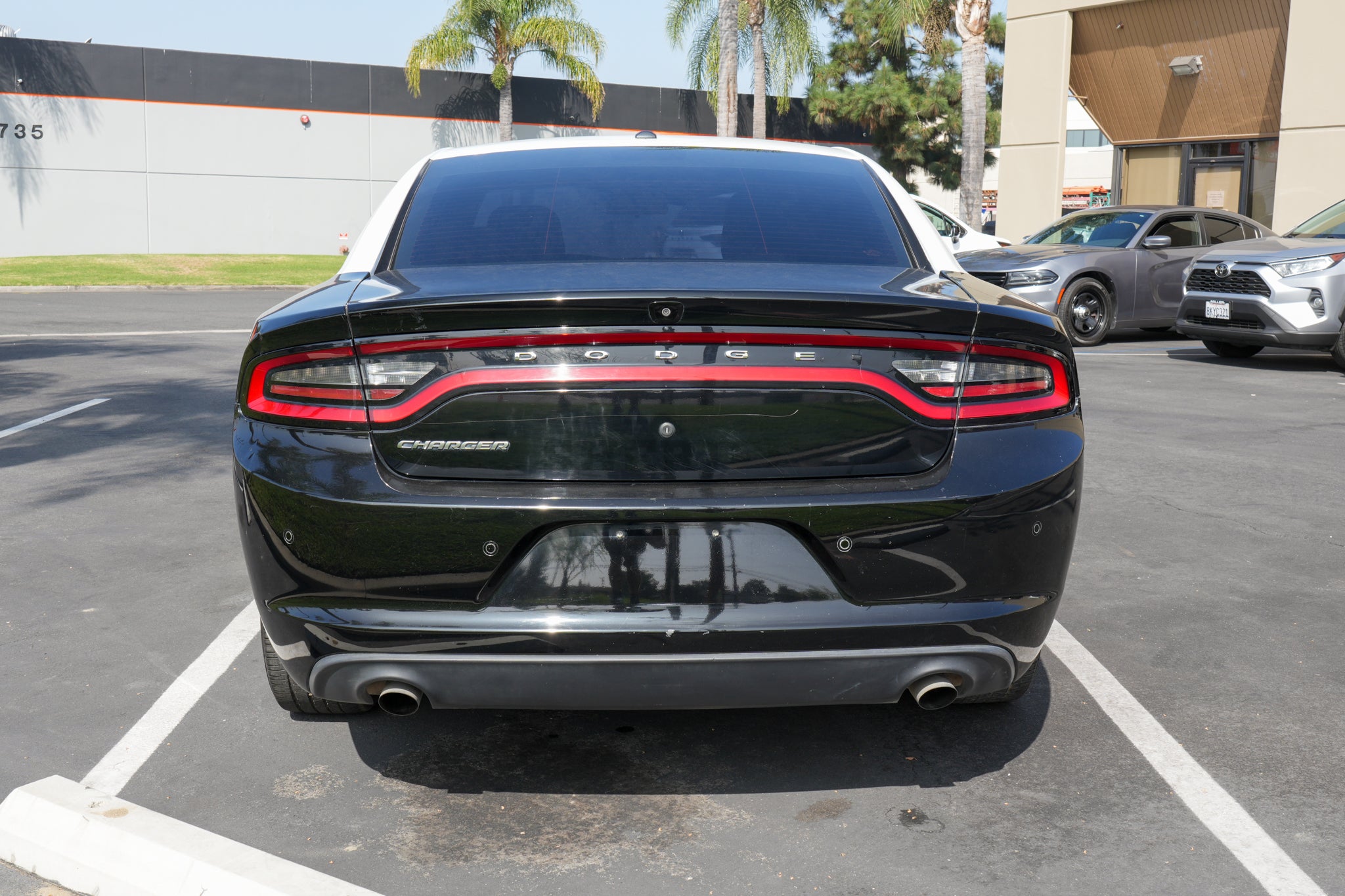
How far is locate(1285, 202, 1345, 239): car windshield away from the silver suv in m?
0.01

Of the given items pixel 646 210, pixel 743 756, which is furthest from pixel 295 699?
pixel 646 210

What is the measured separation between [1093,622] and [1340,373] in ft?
29.8

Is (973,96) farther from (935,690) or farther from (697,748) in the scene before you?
(935,690)

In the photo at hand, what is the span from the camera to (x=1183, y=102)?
73.2 feet

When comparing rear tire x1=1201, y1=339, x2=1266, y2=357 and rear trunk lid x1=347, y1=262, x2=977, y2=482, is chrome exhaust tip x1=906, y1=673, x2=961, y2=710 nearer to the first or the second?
rear trunk lid x1=347, y1=262, x2=977, y2=482

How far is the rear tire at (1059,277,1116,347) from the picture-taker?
14414 mm

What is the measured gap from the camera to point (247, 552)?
9.54ft

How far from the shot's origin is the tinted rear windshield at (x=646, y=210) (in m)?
3.32

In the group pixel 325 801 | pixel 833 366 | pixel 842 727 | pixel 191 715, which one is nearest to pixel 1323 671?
pixel 842 727

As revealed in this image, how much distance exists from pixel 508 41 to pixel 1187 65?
17181 mm

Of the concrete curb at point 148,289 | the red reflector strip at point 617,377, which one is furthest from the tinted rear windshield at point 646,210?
the concrete curb at point 148,289

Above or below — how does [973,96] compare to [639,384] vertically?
above

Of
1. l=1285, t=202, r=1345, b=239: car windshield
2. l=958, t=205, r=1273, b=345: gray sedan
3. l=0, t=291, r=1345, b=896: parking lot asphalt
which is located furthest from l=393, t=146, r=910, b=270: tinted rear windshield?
l=958, t=205, r=1273, b=345: gray sedan

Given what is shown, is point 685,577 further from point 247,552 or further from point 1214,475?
point 1214,475
